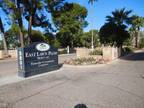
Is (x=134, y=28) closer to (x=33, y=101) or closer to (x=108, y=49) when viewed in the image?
(x=108, y=49)

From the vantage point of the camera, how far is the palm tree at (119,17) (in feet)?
118

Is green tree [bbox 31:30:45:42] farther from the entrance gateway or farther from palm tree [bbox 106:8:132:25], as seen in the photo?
the entrance gateway

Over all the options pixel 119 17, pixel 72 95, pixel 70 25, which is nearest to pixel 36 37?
pixel 70 25

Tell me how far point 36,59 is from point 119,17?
28.1 m

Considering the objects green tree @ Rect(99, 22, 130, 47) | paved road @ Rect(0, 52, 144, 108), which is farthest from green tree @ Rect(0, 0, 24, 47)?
paved road @ Rect(0, 52, 144, 108)

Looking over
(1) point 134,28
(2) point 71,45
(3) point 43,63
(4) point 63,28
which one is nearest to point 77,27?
(4) point 63,28

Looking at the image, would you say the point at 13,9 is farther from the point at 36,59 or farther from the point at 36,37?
the point at 36,37

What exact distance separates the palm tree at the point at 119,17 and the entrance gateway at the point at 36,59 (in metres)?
25.4

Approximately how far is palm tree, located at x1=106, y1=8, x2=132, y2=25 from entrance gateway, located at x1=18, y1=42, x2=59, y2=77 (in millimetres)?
25356

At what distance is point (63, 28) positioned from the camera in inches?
1884

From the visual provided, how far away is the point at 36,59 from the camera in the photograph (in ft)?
37.0

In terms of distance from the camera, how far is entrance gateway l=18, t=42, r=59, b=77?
34.8 feet

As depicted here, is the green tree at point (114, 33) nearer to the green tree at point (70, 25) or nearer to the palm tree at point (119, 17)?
the palm tree at point (119, 17)

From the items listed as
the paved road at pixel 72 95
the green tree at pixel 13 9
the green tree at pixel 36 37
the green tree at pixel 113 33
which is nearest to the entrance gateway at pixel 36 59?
the paved road at pixel 72 95
